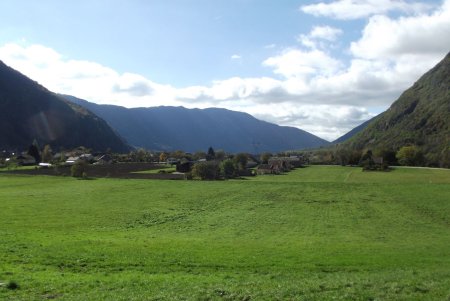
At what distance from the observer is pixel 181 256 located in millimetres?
26844

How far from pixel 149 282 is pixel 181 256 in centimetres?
757

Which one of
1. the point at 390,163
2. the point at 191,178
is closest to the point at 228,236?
the point at 191,178

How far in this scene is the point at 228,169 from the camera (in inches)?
5128

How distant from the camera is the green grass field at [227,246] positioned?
1748 centimetres

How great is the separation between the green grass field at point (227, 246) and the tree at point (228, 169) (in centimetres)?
5466

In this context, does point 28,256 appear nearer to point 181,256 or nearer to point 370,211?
point 181,256

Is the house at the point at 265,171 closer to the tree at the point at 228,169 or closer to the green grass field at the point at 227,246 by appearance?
the tree at the point at 228,169

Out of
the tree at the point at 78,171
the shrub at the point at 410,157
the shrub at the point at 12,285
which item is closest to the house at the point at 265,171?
the shrub at the point at 410,157

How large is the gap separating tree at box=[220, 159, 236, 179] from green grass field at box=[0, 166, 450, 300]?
5466cm

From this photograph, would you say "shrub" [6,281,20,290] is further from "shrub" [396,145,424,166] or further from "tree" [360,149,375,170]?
"shrub" [396,145,424,166]

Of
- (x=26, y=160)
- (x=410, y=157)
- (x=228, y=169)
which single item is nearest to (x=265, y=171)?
(x=228, y=169)

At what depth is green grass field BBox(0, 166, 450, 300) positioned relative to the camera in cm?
1748

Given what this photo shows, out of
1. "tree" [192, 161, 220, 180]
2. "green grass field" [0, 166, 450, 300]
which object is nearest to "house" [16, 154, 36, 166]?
"tree" [192, 161, 220, 180]

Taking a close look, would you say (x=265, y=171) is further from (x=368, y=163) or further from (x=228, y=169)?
(x=368, y=163)
